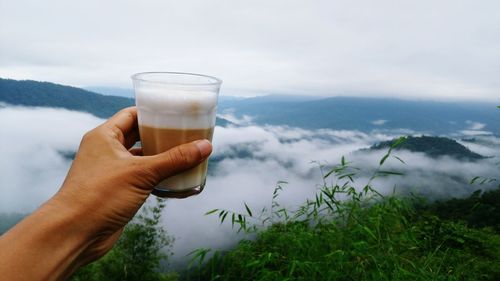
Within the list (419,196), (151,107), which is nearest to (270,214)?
(419,196)

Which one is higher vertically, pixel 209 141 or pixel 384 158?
pixel 209 141

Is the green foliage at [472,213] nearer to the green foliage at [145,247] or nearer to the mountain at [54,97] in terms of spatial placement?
the green foliage at [145,247]

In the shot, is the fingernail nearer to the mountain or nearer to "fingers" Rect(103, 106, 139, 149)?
"fingers" Rect(103, 106, 139, 149)

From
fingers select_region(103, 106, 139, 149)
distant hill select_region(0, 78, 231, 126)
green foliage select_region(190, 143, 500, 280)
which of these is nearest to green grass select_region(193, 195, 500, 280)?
green foliage select_region(190, 143, 500, 280)

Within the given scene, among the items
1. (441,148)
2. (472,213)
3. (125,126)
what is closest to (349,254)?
(125,126)

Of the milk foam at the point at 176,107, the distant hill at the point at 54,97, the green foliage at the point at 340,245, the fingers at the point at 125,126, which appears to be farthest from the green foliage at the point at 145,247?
the distant hill at the point at 54,97

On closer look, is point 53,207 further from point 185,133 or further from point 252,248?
point 252,248
